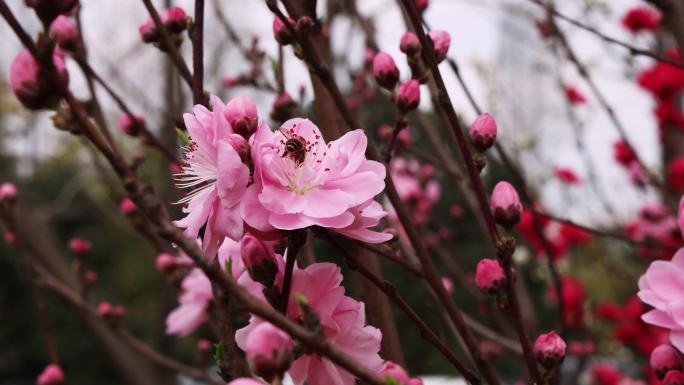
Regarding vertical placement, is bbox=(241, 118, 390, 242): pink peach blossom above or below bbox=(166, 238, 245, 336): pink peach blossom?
above

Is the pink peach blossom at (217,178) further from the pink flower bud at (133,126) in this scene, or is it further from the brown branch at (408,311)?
the pink flower bud at (133,126)

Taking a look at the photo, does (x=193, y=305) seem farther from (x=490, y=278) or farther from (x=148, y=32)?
(x=490, y=278)

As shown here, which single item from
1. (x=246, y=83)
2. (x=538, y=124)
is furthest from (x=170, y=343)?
(x=538, y=124)

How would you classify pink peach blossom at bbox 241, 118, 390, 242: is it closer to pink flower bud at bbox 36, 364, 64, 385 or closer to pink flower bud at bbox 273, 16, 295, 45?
pink flower bud at bbox 273, 16, 295, 45

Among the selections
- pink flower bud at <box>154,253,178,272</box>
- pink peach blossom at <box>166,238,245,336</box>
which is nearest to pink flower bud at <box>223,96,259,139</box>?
pink peach blossom at <box>166,238,245,336</box>

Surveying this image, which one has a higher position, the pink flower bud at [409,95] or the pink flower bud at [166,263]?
the pink flower bud at [409,95]

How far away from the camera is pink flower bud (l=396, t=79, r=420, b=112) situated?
96cm

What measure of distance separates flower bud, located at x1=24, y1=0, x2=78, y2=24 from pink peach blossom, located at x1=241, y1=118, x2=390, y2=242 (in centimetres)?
22

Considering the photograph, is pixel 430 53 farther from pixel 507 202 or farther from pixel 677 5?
pixel 677 5

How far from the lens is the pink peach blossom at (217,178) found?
63 centimetres

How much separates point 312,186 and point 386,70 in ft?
1.20

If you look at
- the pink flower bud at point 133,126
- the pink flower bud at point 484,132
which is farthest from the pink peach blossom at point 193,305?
the pink flower bud at point 484,132

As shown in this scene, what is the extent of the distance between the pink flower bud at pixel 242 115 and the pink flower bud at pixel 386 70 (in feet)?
1.20

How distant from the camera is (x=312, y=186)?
706 millimetres
